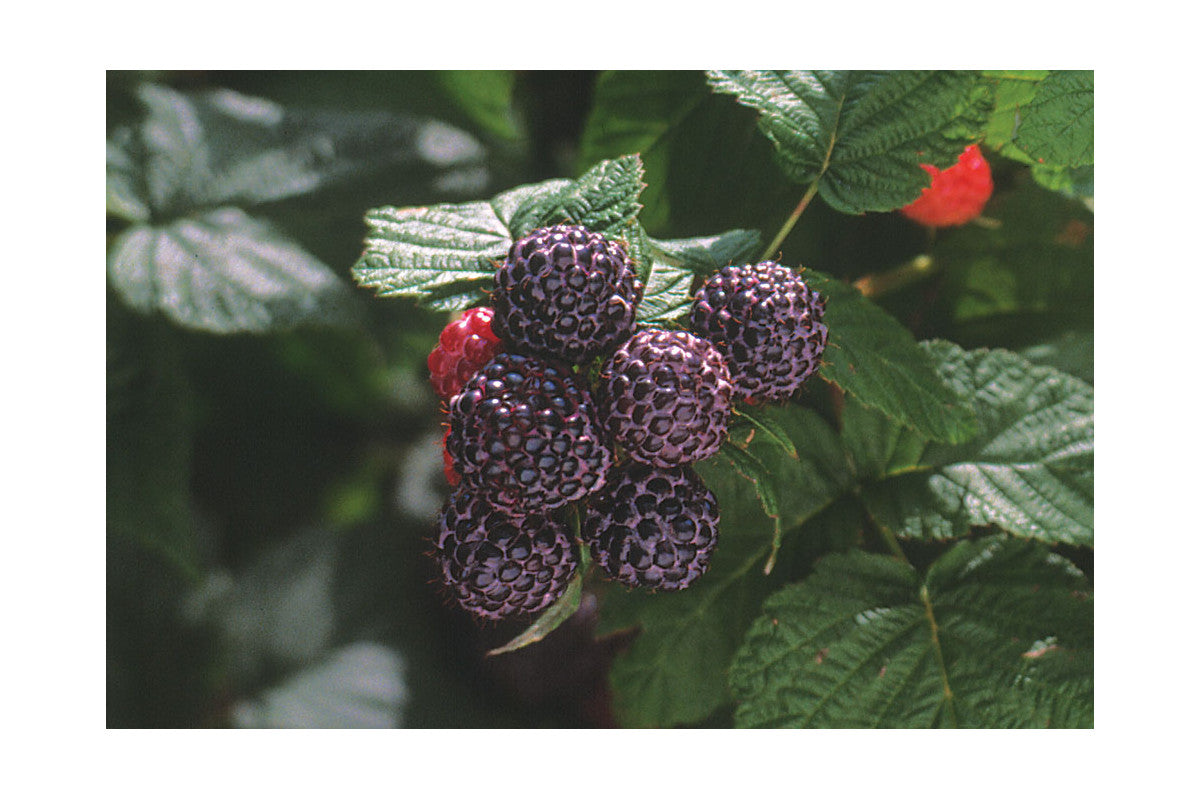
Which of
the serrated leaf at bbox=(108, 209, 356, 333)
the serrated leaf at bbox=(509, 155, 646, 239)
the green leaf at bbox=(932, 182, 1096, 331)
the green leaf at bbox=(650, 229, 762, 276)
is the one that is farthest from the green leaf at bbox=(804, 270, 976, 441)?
the serrated leaf at bbox=(108, 209, 356, 333)

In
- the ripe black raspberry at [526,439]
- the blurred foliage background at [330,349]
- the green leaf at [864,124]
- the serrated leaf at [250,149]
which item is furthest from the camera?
the serrated leaf at [250,149]

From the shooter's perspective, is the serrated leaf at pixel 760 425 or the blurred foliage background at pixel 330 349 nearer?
the serrated leaf at pixel 760 425

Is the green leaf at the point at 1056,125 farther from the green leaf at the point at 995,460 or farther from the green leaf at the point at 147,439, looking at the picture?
the green leaf at the point at 147,439

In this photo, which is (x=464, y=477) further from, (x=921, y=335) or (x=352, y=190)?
(x=352, y=190)

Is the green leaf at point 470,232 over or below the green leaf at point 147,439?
over

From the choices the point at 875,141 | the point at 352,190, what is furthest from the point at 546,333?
the point at 352,190

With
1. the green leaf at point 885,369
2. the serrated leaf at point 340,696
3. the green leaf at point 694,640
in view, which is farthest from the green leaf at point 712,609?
the serrated leaf at point 340,696

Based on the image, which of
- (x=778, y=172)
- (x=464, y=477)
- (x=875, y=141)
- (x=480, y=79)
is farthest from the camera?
(x=480, y=79)

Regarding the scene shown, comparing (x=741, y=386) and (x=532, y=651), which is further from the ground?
(x=741, y=386)
